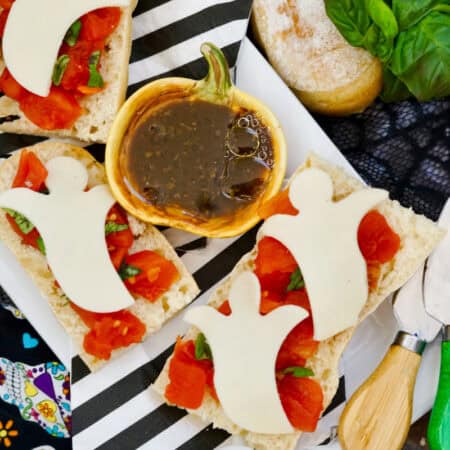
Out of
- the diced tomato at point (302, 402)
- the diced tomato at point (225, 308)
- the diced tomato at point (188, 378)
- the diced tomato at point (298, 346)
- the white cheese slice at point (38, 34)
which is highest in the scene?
the white cheese slice at point (38, 34)

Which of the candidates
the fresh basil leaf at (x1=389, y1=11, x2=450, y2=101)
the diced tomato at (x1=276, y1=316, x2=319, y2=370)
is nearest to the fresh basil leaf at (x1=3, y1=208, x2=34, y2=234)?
the diced tomato at (x1=276, y1=316, x2=319, y2=370)

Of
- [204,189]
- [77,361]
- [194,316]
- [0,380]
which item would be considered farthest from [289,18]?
[0,380]

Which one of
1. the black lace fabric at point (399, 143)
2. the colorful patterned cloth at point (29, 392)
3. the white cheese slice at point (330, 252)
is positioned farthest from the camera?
the colorful patterned cloth at point (29, 392)

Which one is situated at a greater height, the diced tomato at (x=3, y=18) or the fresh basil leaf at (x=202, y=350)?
the diced tomato at (x=3, y=18)

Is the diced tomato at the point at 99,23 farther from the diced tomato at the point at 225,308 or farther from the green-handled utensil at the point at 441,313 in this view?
the green-handled utensil at the point at 441,313

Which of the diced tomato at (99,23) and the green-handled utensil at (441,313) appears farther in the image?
the diced tomato at (99,23)

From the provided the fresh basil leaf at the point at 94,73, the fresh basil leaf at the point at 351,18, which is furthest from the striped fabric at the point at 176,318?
the fresh basil leaf at the point at 351,18

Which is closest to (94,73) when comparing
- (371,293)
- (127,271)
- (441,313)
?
(127,271)
